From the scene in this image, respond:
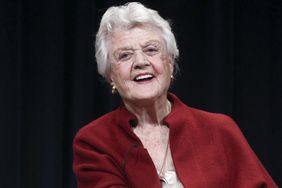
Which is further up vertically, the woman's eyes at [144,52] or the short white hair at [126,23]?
→ the short white hair at [126,23]

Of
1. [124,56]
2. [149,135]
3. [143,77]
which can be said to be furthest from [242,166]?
[124,56]

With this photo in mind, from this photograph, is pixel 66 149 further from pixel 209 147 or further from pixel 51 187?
pixel 209 147

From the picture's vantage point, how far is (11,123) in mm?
2799

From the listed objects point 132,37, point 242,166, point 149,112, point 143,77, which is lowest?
point 242,166

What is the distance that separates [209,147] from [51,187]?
3.81 feet

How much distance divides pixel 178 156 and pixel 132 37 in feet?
1.47

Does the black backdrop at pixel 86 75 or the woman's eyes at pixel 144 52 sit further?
the black backdrop at pixel 86 75

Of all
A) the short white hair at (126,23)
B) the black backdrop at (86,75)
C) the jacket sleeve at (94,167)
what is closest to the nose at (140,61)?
the short white hair at (126,23)

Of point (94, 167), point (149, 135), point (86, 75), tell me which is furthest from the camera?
point (86, 75)

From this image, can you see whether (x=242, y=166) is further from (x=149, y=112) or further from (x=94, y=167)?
(x=94, y=167)

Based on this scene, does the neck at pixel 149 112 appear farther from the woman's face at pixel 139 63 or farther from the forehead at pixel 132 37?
the forehead at pixel 132 37

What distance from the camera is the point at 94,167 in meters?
1.92

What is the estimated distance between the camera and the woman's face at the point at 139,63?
1.93 metres

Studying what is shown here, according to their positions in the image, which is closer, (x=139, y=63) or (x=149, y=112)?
(x=139, y=63)
